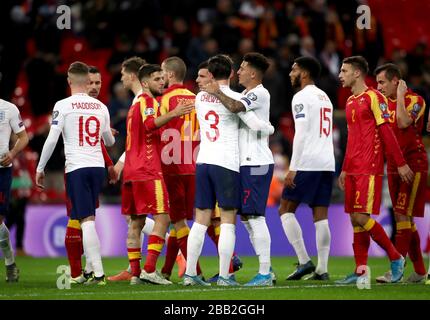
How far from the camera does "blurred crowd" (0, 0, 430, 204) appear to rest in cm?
1894

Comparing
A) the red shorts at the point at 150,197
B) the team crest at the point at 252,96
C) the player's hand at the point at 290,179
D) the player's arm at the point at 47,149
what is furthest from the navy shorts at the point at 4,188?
the player's hand at the point at 290,179

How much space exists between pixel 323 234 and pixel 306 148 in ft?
3.26

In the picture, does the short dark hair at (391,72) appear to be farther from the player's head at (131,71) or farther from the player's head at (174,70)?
the player's head at (131,71)

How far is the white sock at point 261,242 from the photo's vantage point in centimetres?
1002

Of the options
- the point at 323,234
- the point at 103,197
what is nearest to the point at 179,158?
the point at 323,234

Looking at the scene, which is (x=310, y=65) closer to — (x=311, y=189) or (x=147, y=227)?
(x=311, y=189)

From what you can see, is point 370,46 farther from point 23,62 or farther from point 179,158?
point 179,158

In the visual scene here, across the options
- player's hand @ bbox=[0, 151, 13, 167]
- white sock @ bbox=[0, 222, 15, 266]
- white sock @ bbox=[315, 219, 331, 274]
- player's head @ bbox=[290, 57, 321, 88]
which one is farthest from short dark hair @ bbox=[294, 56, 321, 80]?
white sock @ bbox=[0, 222, 15, 266]

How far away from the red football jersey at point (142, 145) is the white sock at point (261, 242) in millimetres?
1204

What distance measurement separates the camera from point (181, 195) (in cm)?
1099

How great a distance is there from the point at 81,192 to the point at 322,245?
2.87 metres

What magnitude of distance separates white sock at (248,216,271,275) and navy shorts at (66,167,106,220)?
1.69 metres

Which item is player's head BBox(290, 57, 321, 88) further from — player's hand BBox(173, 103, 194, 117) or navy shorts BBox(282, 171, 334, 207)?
player's hand BBox(173, 103, 194, 117)
